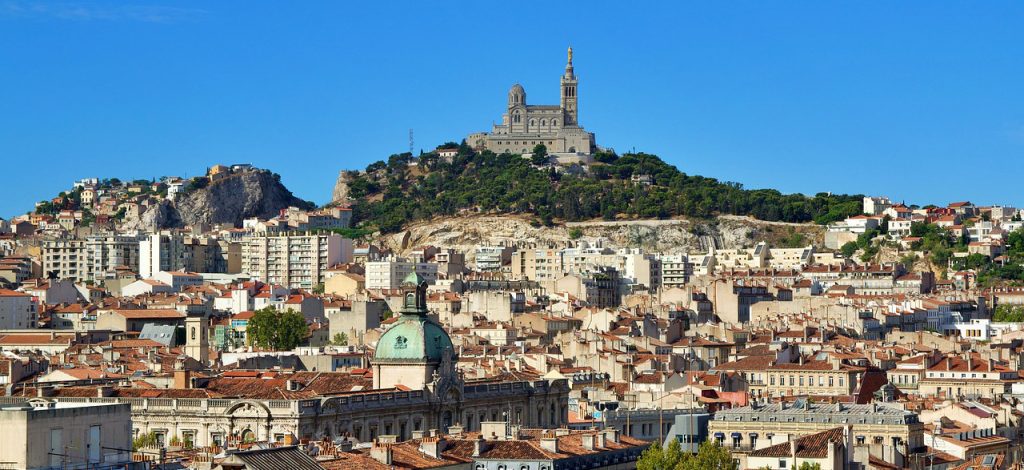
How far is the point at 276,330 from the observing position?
12612 cm

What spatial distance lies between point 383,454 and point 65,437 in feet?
47.7

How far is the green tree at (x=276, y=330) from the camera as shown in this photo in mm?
124125

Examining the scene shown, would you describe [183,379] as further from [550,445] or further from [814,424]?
[550,445]

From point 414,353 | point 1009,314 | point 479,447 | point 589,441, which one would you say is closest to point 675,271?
point 1009,314

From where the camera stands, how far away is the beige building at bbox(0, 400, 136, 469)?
31.0m

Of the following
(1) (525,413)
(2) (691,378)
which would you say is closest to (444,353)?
(1) (525,413)

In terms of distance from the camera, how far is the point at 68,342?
11912 cm

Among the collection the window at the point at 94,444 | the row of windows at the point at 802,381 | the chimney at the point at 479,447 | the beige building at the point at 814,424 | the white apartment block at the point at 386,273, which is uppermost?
the white apartment block at the point at 386,273

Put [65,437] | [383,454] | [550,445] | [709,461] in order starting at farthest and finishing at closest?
[550,445] < [709,461] < [383,454] < [65,437]

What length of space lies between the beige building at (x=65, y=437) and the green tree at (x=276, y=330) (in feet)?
289

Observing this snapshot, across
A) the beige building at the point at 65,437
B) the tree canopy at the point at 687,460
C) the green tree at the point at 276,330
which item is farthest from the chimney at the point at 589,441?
the green tree at the point at 276,330

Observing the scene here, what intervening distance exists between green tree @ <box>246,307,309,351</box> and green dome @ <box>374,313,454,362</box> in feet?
170

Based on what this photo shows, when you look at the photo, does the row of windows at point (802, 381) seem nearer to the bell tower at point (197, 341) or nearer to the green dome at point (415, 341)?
the bell tower at point (197, 341)

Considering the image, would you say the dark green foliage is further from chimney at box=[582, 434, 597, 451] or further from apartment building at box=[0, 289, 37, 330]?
chimney at box=[582, 434, 597, 451]
